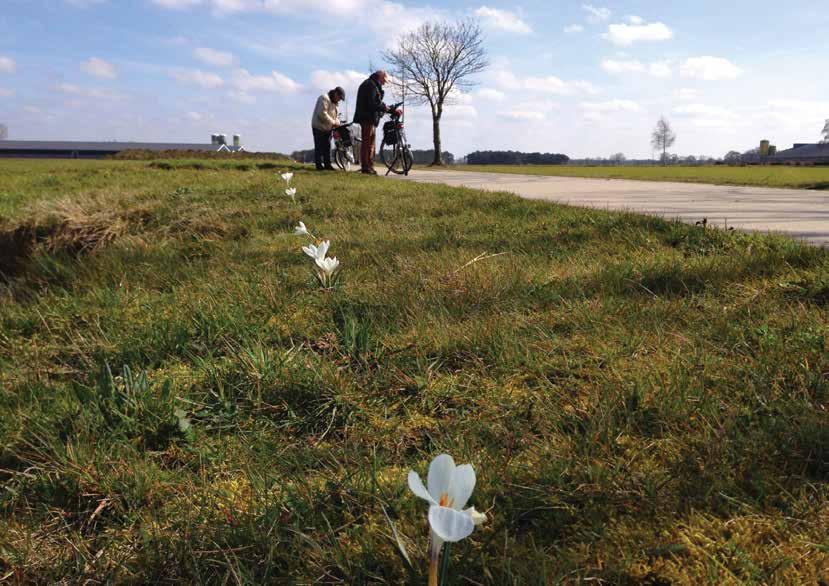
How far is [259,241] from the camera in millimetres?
4207

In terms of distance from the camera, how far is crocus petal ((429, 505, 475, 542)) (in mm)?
660

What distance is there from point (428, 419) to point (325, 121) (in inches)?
515

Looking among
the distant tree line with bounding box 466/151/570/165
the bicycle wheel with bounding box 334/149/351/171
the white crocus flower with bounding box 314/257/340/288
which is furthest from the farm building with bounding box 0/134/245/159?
the white crocus flower with bounding box 314/257/340/288

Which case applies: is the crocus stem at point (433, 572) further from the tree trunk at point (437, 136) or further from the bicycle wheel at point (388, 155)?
the tree trunk at point (437, 136)

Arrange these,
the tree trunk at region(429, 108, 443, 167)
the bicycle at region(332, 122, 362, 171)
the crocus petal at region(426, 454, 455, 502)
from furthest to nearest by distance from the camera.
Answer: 1. the tree trunk at region(429, 108, 443, 167)
2. the bicycle at region(332, 122, 362, 171)
3. the crocus petal at region(426, 454, 455, 502)

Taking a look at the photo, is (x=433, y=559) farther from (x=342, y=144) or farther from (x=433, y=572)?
(x=342, y=144)

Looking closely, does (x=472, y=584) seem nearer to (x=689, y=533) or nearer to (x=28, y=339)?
(x=689, y=533)

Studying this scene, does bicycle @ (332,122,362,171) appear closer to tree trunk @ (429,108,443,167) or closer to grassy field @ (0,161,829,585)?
grassy field @ (0,161,829,585)

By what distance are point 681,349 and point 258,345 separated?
149 cm

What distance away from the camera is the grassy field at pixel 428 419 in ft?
3.56

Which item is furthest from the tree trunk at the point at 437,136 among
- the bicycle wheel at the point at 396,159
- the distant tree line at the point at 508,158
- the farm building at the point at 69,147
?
the farm building at the point at 69,147

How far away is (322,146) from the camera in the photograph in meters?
14.2

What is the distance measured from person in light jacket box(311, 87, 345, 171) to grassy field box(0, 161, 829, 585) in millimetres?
11206

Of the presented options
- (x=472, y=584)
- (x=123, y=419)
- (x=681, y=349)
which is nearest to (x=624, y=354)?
(x=681, y=349)
